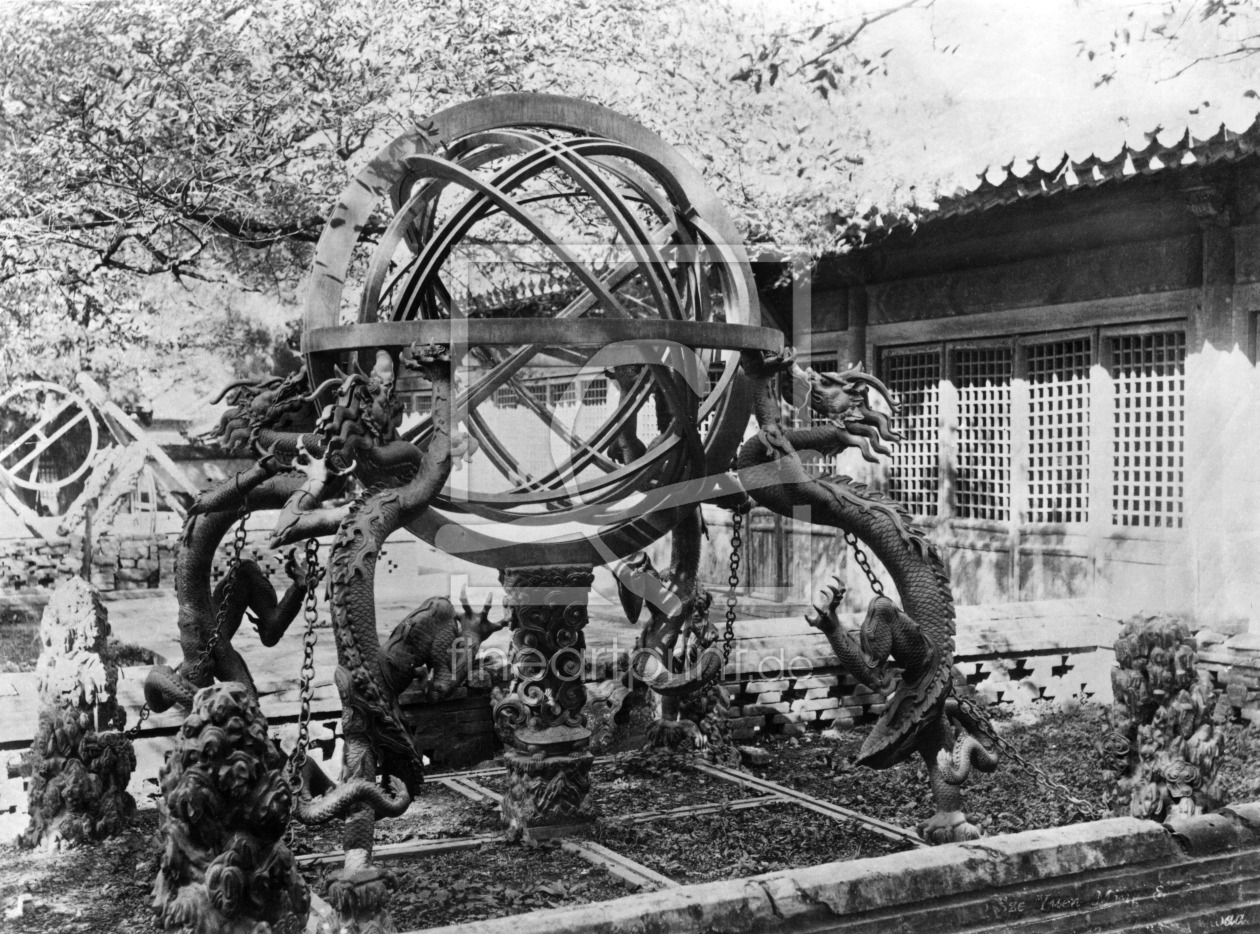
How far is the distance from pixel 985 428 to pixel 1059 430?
0.71m

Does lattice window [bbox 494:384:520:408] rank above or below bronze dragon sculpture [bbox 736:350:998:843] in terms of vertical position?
above

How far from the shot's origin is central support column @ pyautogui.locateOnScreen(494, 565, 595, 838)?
549 cm

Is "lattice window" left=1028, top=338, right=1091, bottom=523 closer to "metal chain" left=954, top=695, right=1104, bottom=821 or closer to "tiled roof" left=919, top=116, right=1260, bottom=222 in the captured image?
"tiled roof" left=919, top=116, right=1260, bottom=222

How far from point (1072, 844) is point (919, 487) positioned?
23.9 feet

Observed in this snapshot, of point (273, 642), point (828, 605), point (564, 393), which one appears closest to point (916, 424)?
point (564, 393)

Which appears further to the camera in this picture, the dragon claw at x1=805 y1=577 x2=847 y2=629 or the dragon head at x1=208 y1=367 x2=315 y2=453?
the dragon head at x1=208 y1=367 x2=315 y2=453

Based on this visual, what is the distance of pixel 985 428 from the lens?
10578 millimetres

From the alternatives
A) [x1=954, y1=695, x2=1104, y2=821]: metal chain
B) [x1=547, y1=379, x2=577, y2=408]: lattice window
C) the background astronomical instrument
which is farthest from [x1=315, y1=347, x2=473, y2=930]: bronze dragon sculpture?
[x1=547, y1=379, x2=577, y2=408]: lattice window

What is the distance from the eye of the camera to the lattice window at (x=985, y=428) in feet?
34.2

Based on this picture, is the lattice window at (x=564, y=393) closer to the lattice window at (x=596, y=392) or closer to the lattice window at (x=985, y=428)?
the lattice window at (x=596, y=392)

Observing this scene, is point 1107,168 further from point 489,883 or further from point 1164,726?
point 489,883

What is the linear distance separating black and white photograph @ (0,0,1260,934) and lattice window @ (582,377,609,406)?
6 centimetres

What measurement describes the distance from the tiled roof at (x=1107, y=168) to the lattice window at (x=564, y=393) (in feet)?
21.7

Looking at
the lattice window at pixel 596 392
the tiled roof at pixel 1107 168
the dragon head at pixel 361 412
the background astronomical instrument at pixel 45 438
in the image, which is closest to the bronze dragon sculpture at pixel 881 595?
the dragon head at pixel 361 412
